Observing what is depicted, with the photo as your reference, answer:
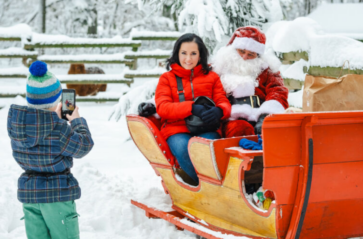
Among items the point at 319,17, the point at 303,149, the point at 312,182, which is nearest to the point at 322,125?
the point at 303,149

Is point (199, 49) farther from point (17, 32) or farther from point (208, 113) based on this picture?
point (17, 32)

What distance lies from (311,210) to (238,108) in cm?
119

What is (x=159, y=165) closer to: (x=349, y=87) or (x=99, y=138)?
(x=349, y=87)

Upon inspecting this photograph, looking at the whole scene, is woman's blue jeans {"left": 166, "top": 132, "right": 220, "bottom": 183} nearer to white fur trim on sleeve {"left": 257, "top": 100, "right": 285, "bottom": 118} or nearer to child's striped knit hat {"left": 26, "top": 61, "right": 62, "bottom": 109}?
white fur trim on sleeve {"left": 257, "top": 100, "right": 285, "bottom": 118}

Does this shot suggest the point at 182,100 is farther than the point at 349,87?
Yes

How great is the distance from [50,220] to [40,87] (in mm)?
727

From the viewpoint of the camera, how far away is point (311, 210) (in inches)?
94.8

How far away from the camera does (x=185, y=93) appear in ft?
11.2

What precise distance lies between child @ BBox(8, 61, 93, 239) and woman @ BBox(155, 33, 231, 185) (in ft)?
3.27

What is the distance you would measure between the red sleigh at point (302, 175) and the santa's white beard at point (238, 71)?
2.53 ft

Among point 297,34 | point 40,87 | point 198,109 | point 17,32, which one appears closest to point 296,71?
point 297,34

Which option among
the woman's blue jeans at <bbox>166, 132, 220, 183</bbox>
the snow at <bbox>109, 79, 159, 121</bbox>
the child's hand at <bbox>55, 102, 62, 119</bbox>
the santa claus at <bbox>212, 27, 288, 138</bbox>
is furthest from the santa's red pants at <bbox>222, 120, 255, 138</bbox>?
the snow at <bbox>109, 79, 159, 121</bbox>

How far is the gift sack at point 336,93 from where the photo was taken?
8.29 feet

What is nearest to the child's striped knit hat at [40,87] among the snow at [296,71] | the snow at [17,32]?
the snow at [296,71]
